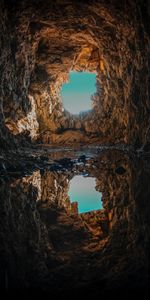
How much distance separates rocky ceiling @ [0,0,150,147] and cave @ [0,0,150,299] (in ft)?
0.15

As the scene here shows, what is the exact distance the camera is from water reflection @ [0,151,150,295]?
A: 1783mm

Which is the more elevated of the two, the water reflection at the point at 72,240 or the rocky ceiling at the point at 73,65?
the rocky ceiling at the point at 73,65

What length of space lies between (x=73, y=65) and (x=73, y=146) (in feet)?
11.9

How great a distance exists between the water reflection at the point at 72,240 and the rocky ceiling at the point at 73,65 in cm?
478

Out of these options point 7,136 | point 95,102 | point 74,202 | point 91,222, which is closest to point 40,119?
point 95,102

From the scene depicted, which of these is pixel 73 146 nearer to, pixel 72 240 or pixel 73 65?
pixel 73 65

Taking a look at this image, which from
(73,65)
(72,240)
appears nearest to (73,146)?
(73,65)

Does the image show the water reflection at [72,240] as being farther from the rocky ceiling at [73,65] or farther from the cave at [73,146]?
the rocky ceiling at [73,65]

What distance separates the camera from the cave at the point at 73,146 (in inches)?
76.4

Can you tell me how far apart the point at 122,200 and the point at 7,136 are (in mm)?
6078

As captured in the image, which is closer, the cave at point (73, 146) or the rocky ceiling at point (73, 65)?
the cave at point (73, 146)

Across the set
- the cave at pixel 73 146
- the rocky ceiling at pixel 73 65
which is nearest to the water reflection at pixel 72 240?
the cave at pixel 73 146

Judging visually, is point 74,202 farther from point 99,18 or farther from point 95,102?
point 95,102

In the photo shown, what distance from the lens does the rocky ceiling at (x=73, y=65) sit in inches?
326
